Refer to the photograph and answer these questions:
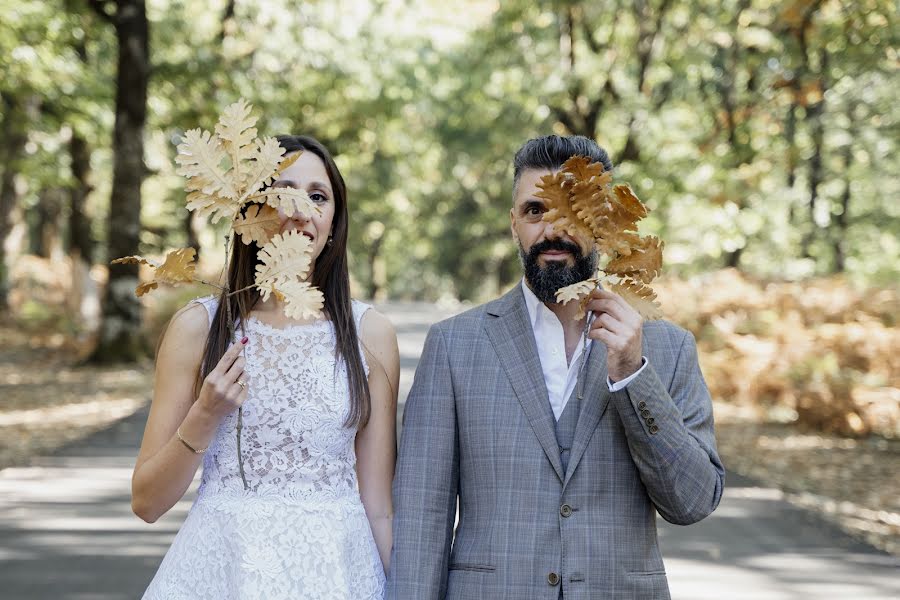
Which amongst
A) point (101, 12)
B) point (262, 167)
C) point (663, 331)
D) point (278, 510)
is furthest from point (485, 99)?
point (262, 167)

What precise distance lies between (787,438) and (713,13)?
913 centimetres

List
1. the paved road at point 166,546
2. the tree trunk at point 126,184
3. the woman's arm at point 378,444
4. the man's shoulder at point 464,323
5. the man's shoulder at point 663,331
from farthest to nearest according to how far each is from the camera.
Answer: the tree trunk at point 126,184
the paved road at point 166,546
the woman's arm at point 378,444
the man's shoulder at point 464,323
the man's shoulder at point 663,331

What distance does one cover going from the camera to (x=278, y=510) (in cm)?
347

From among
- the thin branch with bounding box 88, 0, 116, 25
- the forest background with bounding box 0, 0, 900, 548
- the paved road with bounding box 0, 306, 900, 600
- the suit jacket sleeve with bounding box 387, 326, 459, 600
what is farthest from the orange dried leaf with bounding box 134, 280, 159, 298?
the thin branch with bounding box 88, 0, 116, 25

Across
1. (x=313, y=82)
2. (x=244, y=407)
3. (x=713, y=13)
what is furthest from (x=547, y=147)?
(x=313, y=82)

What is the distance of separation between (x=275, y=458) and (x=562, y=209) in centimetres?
118

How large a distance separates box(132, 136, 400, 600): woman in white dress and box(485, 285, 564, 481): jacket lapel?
0.47 meters

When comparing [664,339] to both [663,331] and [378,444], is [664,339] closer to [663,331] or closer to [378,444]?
[663,331]

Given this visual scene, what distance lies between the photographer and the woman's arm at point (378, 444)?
12.0 feet

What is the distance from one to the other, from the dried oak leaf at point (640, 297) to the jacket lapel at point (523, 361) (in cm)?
42

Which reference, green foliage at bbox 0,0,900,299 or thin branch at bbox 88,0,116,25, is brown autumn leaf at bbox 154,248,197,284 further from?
thin branch at bbox 88,0,116,25

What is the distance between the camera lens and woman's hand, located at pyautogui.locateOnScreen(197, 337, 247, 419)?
3.14 metres

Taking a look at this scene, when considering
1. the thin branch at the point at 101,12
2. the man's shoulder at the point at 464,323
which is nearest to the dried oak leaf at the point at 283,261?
the man's shoulder at the point at 464,323

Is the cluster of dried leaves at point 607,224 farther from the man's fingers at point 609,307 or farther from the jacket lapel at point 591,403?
the jacket lapel at point 591,403
